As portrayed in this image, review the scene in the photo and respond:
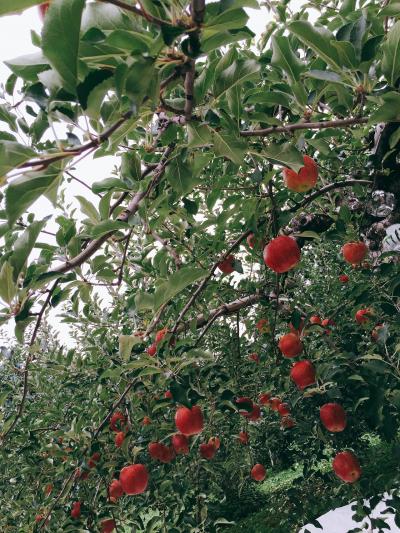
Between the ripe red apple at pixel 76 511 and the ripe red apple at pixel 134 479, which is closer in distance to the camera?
the ripe red apple at pixel 134 479

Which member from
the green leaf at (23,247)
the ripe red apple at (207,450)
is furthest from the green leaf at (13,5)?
the ripe red apple at (207,450)

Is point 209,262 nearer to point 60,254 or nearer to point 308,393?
point 308,393

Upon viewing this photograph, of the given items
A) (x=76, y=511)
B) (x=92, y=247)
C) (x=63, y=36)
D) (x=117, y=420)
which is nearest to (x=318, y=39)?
(x=63, y=36)

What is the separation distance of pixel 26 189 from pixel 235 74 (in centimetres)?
47

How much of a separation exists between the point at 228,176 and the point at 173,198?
202mm

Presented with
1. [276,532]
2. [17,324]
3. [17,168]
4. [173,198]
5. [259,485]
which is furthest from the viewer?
[259,485]

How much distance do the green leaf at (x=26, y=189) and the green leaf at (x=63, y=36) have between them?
142 millimetres

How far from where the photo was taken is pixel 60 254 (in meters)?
1.35

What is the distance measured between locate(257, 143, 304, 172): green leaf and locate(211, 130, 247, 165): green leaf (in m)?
0.14

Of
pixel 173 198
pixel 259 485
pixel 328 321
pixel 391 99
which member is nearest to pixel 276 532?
pixel 259 485

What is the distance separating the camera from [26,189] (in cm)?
69

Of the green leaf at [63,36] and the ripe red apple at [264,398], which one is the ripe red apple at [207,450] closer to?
→ the ripe red apple at [264,398]

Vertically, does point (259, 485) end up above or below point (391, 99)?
below

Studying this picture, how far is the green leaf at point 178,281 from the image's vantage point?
111 centimetres
